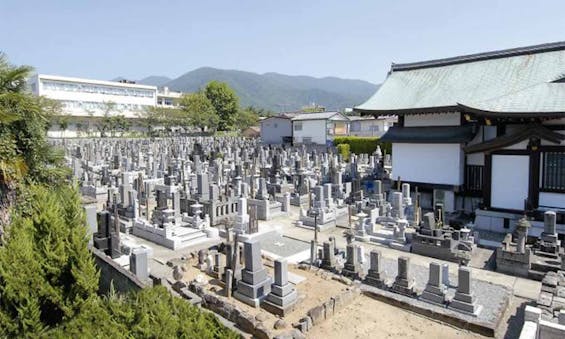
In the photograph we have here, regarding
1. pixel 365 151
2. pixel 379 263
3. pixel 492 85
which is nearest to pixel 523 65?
pixel 492 85

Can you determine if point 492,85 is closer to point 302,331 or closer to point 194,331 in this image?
point 302,331

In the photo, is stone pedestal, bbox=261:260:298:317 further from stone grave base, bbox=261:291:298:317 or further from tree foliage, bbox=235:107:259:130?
tree foliage, bbox=235:107:259:130

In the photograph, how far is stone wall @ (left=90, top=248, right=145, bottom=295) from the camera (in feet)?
24.1

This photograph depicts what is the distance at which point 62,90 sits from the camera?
210 feet

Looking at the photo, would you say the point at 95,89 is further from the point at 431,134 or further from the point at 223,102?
the point at 431,134

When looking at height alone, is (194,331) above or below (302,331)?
above

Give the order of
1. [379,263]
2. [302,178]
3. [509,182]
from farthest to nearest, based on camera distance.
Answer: [302,178]
[509,182]
[379,263]

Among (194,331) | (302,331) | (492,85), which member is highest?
(492,85)

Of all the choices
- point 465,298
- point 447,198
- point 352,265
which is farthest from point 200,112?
point 465,298

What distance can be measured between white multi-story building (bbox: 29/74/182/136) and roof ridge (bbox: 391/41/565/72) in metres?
52.6

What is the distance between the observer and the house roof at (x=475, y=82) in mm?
14008

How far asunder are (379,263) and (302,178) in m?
10.9

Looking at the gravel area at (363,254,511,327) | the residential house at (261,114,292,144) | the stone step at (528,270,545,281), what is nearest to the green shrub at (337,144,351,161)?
the residential house at (261,114,292,144)

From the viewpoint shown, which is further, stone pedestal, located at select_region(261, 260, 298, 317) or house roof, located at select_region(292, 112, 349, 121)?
house roof, located at select_region(292, 112, 349, 121)
